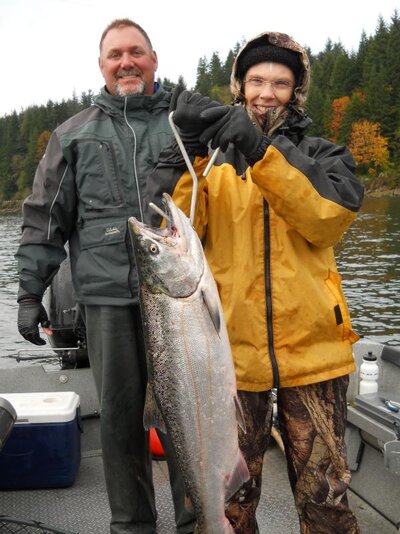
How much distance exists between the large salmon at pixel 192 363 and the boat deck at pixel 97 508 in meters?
1.55

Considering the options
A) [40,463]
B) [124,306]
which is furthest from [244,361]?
[40,463]

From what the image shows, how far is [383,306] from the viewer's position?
17219 millimetres

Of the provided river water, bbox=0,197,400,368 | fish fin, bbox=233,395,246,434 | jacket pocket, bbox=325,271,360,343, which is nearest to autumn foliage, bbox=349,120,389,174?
river water, bbox=0,197,400,368

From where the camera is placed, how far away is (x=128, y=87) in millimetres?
3607

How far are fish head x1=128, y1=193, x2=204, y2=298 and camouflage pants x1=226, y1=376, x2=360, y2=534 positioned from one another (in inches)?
27.7

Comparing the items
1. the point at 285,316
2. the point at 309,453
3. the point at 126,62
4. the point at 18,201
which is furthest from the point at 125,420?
the point at 18,201

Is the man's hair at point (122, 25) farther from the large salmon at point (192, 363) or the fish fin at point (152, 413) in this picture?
the fish fin at point (152, 413)

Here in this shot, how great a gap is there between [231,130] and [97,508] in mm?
2959

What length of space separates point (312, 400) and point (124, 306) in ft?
3.94

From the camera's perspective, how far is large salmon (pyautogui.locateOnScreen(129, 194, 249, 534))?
245cm

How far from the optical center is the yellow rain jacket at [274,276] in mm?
2762

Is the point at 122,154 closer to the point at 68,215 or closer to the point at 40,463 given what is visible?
the point at 68,215

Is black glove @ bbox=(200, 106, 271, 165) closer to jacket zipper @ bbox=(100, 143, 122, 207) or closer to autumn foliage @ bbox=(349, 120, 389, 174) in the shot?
jacket zipper @ bbox=(100, 143, 122, 207)

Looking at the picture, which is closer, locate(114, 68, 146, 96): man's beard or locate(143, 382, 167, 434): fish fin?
locate(143, 382, 167, 434): fish fin
